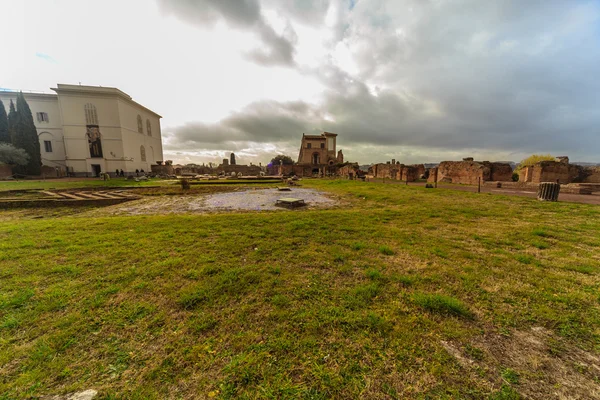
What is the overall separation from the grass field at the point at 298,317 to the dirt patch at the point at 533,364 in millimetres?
11

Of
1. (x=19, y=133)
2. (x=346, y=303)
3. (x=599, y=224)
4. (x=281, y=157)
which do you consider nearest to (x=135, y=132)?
(x=19, y=133)

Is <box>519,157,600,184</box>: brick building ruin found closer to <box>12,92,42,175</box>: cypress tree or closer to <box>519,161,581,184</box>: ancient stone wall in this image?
<box>519,161,581,184</box>: ancient stone wall

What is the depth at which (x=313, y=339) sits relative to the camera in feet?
6.60

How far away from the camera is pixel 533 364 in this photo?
5.80 feet

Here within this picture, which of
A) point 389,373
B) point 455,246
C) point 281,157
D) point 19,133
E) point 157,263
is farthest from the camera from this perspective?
point 281,157

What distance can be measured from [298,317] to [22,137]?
6032 cm

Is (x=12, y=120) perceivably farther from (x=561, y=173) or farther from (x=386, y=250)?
(x=561, y=173)

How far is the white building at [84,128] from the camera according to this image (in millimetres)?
38594

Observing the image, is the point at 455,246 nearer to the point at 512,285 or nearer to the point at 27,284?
the point at 512,285

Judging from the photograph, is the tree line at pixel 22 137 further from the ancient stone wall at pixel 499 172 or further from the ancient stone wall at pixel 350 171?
the ancient stone wall at pixel 499 172

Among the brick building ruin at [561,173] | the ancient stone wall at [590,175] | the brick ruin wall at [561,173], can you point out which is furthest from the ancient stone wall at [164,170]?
the ancient stone wall at [590,175]

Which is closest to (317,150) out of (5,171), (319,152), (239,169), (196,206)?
(319,152)

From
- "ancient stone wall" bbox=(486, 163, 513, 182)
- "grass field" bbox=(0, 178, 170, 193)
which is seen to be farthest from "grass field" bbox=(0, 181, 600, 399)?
"ancient stone wall" bbox=(486, 163, 513, 182)

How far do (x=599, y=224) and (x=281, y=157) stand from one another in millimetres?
67707
